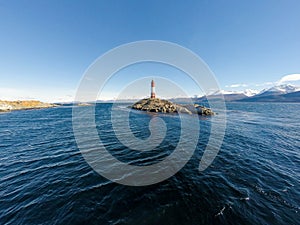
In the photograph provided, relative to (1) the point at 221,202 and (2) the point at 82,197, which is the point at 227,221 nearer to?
(1) the point at 221,202

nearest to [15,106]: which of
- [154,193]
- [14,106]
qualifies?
[14,106]

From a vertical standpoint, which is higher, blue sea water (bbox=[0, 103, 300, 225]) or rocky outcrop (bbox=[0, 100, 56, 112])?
rocky outcrop (bbox=[0, 100, 56, 112])

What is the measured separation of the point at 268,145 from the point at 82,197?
77.0 feet

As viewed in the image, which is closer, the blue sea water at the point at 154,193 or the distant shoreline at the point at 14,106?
the blue sea water at the point at 154,193

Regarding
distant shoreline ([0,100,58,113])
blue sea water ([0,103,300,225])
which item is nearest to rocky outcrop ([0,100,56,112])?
distant shoreline ([0,100,58,113])

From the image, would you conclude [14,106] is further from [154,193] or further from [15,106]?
[154,193]

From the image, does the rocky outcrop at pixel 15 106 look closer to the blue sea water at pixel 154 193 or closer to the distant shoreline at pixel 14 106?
the distant shoreline at pixel 14 106

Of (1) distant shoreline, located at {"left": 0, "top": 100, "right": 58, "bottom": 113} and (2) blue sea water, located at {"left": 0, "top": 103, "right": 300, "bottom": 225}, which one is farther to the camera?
(1) distant shoreline, located at {"left": 0, "top": 100, "right": 58, "bottom": 113}

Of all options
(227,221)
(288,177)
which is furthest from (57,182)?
(288,177)

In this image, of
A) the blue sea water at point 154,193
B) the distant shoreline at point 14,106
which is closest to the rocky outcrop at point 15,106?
the distant shoreline at point 14,106

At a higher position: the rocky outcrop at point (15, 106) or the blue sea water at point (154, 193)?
the rocky outcrop at point (15, 106)

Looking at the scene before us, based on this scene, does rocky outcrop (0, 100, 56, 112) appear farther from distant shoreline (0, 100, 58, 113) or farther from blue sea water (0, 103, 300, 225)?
blue sea water (0, 103, 300, 225)

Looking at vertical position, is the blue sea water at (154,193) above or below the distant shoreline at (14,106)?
below

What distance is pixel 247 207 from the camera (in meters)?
7.54
